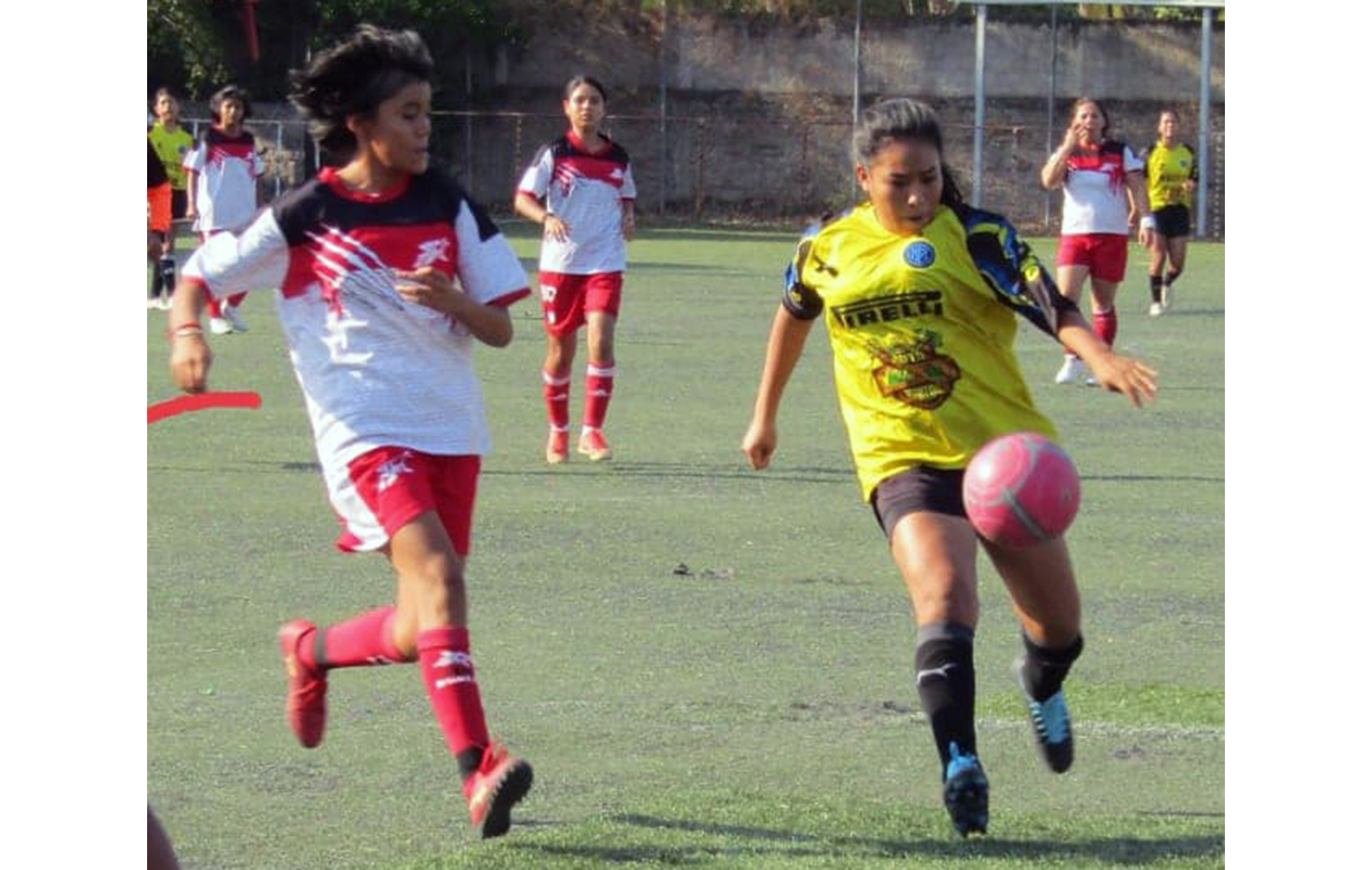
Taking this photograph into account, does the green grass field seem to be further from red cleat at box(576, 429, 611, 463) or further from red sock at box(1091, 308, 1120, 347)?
red sock at box(1091, 308, 1120, 347)

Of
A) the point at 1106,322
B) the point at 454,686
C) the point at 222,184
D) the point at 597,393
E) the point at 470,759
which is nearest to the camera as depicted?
the point at 470,759

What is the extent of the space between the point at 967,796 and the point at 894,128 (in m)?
1.80

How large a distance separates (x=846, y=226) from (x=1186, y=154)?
2194 centimetres

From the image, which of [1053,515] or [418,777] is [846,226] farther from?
[418,777]

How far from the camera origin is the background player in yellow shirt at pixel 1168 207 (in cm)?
2652

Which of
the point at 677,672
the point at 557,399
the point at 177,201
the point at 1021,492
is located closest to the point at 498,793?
the point at 1021,492

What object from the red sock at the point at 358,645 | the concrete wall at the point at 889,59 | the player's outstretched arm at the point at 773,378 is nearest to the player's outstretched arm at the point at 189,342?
the red sock at the point at 358,645

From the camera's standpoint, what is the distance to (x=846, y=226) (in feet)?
22.8

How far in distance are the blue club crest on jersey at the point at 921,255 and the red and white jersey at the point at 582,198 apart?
25.4 feet

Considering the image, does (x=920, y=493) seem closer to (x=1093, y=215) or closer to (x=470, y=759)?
(x=470, y=759)

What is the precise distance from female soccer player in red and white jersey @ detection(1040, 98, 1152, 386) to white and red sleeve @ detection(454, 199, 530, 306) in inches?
491

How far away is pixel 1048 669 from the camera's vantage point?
6832mm

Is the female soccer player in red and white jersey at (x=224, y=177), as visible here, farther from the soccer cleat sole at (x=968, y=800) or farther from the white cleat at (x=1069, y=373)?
the soccer cleat sole at (x=968, y=800)

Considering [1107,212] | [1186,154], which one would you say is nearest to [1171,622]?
[1107,212]
